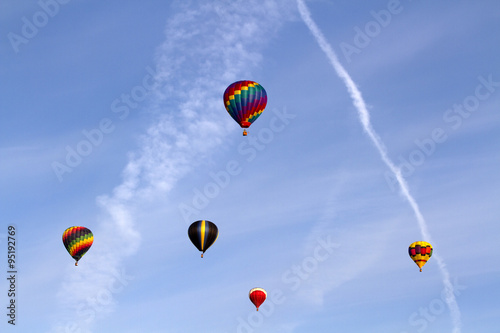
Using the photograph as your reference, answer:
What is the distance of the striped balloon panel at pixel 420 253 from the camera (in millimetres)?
100000

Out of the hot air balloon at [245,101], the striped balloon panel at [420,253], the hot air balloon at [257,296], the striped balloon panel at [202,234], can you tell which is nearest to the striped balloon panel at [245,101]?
the hot air balloon at [245,101]

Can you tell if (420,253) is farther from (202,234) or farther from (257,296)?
(202,234)

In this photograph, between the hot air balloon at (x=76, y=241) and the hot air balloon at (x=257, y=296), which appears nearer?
the hot air balloon at (x=76, y=241)

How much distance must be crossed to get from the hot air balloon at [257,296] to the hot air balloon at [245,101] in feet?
83.5

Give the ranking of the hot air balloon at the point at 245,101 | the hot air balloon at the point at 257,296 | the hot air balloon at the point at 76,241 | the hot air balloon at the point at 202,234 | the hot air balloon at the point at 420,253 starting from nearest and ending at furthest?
the hot air balloon at the point at 202,234 → the hot air balloon at the point at 245,101 → the hot air balloon at the point at 76,241 → the hot air balloon at the point at 257,296 → the hot air balloon at the point at 420,253

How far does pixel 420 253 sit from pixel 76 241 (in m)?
48.8

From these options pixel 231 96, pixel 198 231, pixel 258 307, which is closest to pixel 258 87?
pixel 231 96

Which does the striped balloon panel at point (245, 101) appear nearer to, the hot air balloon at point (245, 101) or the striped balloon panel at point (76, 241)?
the hot air balloon at point (245, 101)

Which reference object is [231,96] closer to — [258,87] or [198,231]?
[258,87]

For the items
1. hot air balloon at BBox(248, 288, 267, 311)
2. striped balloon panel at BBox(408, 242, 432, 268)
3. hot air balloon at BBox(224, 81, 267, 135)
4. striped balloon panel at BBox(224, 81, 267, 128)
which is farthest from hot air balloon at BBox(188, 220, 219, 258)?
striped balloon panel at BBox(408, 242, 432, 268)

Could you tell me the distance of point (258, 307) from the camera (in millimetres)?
96312

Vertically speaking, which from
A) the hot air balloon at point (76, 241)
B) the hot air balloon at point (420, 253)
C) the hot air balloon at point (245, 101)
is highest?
the hot air balloon at point (245, 101)

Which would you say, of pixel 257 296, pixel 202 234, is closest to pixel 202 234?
pixel 202 234

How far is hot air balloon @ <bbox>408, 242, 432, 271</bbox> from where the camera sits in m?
100
